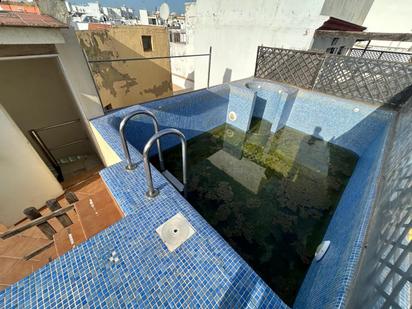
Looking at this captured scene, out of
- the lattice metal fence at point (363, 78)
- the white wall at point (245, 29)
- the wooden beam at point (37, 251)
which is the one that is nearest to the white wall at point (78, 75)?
the wooden beam at point (37, 251)

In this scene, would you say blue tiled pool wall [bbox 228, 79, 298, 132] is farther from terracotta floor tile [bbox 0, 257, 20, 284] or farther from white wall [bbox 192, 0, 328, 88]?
terracotta floor tile [bbox 0, 257, 20, 284]

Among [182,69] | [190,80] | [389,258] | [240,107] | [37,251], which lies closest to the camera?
[389,258]

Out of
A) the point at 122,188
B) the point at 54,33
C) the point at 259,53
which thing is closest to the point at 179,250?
the point at 122,188

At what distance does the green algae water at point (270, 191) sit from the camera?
237 centimetres

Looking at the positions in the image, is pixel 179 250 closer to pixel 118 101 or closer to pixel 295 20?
pixel 295 20

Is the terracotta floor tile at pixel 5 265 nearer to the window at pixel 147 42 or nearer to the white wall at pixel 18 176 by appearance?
the white wall at pixel 18 176

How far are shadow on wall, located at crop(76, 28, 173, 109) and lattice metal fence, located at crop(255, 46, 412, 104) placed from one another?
5.45 meters

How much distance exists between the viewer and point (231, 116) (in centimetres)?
518

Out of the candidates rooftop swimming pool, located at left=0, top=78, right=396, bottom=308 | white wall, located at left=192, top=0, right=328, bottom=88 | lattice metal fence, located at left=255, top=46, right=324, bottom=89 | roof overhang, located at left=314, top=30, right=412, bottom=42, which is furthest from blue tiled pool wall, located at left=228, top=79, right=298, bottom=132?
roof overhang, located at left=314, top=30, right=412, bottom=42

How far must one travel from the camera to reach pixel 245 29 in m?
6.55

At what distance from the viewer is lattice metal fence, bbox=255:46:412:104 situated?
392 cm

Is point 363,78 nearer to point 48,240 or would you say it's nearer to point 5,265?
point 48,240

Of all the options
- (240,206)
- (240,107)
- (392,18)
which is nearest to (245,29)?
(240,107)

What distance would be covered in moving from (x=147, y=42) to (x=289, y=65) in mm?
6697
